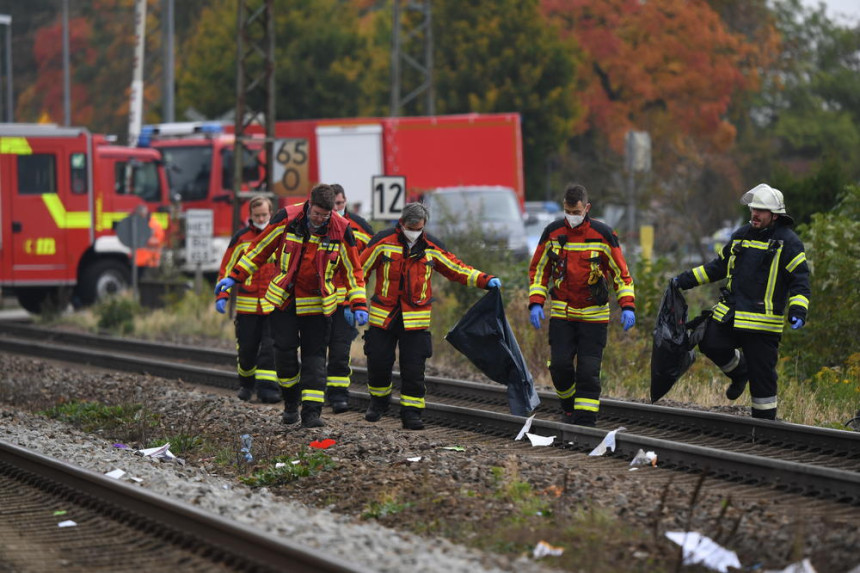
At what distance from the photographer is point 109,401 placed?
41.9 ft

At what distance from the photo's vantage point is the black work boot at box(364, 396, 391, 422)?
11.3 meters

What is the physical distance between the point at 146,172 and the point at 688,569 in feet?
72.4

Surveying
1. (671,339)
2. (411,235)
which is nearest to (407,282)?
(411,235)

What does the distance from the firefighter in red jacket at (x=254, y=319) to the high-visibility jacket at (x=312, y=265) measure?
162cm

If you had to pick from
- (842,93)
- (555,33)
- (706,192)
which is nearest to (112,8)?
(555,33)

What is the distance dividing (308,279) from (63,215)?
52.9 feet

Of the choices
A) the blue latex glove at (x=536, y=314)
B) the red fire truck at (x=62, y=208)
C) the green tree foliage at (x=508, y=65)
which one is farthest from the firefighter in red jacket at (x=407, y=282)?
the green tree foliage at (x=508, y=65)

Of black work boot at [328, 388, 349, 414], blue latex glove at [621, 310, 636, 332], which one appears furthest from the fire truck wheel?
blue latex glove at [621, 310, 636, 332]

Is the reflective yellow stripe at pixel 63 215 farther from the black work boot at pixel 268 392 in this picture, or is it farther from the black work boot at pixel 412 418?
the black work boot at pixel 412 418

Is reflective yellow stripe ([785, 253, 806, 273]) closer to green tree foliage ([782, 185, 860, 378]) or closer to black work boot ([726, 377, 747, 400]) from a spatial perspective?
black work boot ([726, 377, 747, 400])

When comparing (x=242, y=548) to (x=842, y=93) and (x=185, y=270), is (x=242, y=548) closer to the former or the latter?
(x=185, y=270)

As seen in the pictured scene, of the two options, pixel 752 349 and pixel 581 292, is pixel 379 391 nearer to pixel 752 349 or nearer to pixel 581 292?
pixel 581 292

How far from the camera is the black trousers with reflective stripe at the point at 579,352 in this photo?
10.5 metres

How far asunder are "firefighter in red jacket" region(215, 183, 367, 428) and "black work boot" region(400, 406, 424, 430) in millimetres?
695
